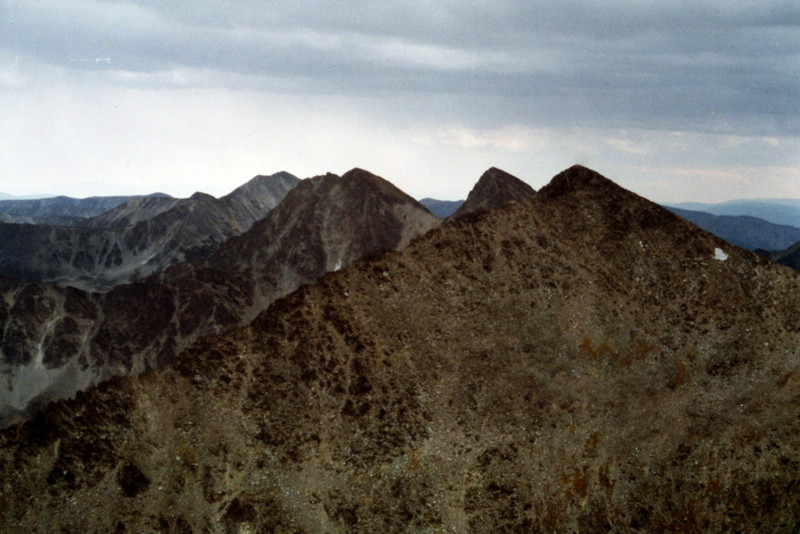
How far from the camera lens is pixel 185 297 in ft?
332

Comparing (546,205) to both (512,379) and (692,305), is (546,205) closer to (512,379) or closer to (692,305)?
(692,305)

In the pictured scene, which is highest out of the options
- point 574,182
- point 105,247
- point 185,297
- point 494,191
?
point 494,191

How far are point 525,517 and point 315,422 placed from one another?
16125mm

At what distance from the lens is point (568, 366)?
4391 cm

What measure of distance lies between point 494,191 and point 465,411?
9769 centimetres

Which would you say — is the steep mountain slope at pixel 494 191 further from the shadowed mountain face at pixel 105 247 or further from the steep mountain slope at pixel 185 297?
the shadowed mountain face at pixel 105 247

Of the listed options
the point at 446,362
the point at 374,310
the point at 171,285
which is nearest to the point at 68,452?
the point at 374,310

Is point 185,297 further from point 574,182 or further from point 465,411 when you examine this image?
point 465,411

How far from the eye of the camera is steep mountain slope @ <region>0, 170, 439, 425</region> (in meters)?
90.3

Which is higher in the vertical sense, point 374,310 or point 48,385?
point 374,310

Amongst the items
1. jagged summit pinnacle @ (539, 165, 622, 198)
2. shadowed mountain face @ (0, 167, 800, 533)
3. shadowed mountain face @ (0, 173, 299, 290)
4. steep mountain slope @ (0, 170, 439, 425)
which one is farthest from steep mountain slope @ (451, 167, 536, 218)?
shadowed mountain face @ (0, 173, 299, 290)

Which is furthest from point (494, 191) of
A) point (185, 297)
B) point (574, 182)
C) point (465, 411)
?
point (465, 411)

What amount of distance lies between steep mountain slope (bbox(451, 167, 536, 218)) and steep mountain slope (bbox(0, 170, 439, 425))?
46.7ft

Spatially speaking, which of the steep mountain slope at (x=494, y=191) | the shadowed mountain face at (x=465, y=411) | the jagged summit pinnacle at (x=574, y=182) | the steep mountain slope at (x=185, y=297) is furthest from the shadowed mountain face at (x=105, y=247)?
the shadowed mountain face at (x=465, y=411)
